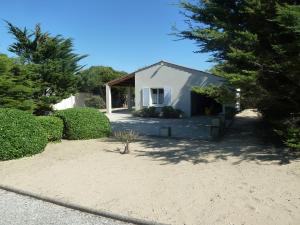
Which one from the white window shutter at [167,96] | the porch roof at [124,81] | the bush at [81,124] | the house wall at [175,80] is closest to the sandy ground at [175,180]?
the bush at [81,124]

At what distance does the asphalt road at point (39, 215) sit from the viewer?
5422mm

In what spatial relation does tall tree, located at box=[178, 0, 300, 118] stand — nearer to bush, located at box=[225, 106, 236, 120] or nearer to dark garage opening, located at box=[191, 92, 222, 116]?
bush, located at box=[225, 106, 236, 120]

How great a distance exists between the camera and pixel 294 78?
29.0 ft

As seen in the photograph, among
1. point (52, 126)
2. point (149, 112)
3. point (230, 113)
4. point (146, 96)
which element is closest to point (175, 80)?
point (146, 96)

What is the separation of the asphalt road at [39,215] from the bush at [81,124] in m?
6.15

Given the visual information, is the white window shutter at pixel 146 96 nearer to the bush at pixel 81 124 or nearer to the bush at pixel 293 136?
the bush at pixel 81 124

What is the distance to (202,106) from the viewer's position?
26312 mm

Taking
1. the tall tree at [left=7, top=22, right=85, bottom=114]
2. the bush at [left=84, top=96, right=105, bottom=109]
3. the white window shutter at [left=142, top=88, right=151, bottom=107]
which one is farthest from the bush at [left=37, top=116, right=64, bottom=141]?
the bush at [left=84, top=96, right=105, bottom=109]

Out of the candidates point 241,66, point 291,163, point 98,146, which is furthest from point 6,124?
point 291,163

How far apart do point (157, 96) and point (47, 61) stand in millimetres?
9176

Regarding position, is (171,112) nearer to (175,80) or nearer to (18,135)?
(175,80)

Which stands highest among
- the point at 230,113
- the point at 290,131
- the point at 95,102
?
the point at 95,102

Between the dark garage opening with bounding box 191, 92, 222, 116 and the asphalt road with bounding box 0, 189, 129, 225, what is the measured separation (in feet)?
60.6

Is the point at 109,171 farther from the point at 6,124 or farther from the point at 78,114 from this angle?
the point at 78,114
